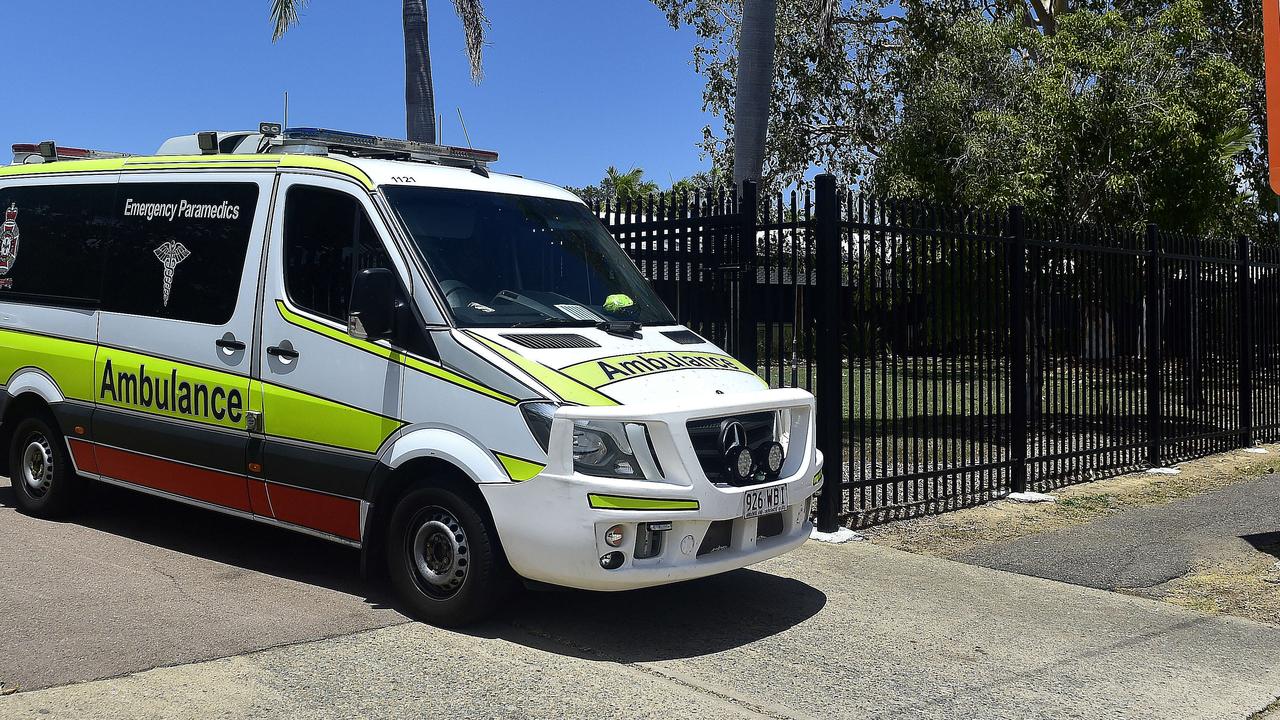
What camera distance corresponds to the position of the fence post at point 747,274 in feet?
26.9

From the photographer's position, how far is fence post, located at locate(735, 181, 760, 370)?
8195 millimetres

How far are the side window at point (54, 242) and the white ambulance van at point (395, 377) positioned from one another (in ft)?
0.09

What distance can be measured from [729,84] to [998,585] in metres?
23.4

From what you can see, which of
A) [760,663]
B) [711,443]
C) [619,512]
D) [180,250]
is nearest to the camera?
[619,512]

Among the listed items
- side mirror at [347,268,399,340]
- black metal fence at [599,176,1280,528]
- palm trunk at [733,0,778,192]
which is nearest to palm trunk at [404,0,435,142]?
palm trunk at [733,0,778,192]

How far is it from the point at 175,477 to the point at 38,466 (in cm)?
177

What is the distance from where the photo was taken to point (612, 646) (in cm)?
552

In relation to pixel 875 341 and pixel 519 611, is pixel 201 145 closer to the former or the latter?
pixel 519 611

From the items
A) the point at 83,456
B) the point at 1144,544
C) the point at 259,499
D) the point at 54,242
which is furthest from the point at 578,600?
the point at 54,242

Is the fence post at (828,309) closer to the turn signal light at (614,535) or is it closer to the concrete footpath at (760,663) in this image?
the concrete footpath at (760,663)

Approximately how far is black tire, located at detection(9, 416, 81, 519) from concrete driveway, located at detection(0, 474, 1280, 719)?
44cm

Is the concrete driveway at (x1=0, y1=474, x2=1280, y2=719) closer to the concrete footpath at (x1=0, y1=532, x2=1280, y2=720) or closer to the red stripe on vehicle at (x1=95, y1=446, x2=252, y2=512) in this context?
the concrete footpath at (x1=0, y1=532, x2=1280, y2=720)

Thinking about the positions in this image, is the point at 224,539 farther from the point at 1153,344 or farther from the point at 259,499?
the point at 1153,344

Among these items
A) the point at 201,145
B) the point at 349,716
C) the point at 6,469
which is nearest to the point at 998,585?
the point at 349,716
